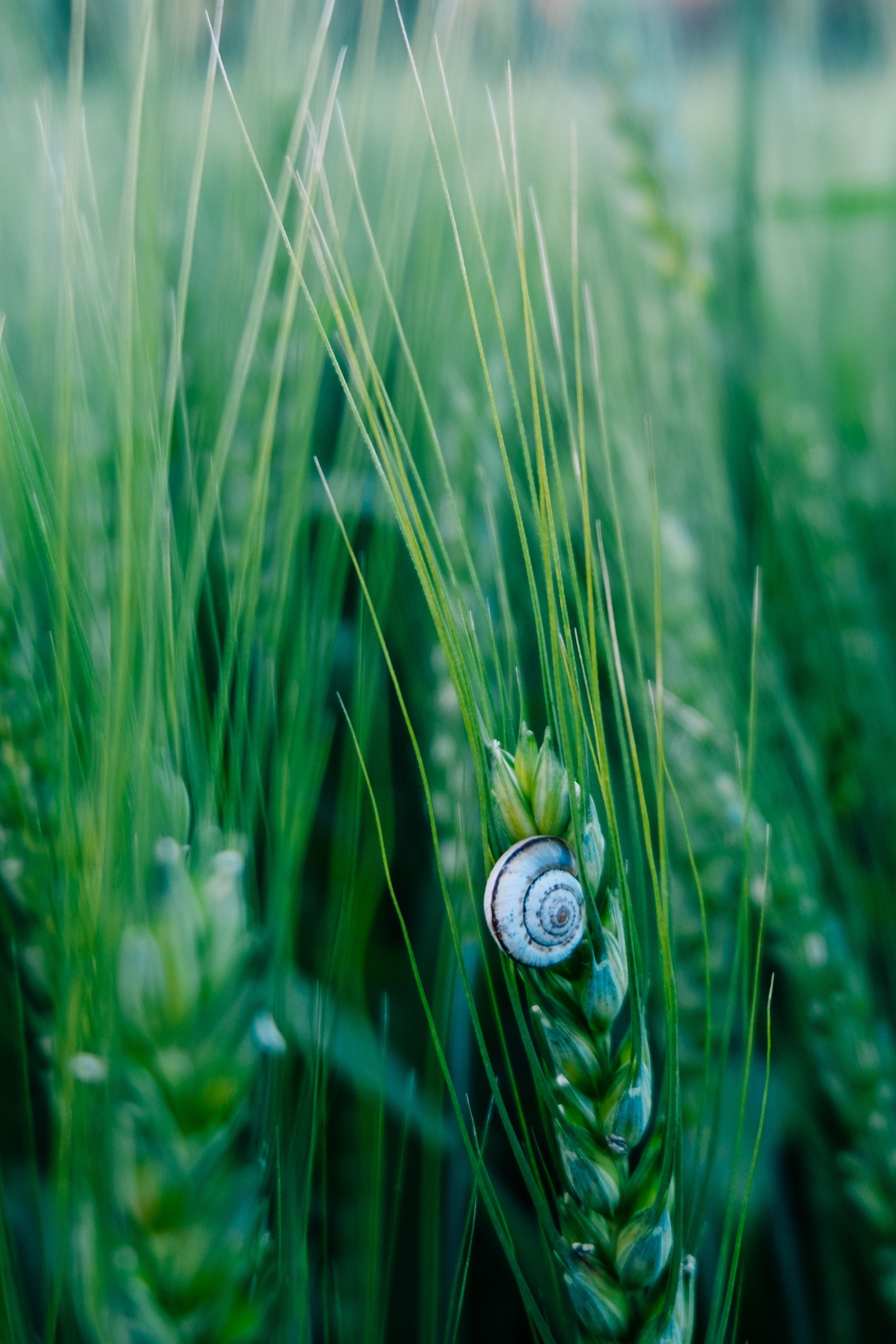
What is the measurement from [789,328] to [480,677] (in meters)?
0.70

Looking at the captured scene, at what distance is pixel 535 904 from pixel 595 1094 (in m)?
0.08

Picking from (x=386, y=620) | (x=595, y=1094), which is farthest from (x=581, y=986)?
(x=386, y=620)

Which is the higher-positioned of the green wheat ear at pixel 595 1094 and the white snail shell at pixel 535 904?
the white snail shell at pixel 535 904

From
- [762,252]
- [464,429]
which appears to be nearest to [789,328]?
[762,252]

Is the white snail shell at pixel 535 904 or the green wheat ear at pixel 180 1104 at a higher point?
the white snail shell at pixel 535 904

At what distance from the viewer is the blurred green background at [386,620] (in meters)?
0.25

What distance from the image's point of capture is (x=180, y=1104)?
9.1 inches

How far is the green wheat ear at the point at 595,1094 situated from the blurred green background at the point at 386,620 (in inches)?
1.5

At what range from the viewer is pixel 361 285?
74 centimetres

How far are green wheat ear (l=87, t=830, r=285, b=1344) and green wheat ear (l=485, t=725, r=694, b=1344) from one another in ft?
0.25

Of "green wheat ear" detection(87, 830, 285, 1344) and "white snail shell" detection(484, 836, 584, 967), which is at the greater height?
"white snail shell" detection(484, 836, 584, 967)

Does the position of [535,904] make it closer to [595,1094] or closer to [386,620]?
[595,1094]

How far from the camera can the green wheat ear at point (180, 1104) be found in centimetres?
23

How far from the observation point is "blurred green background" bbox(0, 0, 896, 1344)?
0.83 feet
